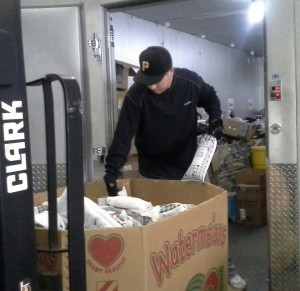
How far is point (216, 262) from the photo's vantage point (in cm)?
201

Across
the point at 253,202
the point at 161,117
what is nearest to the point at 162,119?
the point at 161,117

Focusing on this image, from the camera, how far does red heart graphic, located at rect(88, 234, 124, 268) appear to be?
1.49 meters

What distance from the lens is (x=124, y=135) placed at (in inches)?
107

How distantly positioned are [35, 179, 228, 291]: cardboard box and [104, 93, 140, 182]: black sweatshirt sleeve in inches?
24.8

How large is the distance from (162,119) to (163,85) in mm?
221

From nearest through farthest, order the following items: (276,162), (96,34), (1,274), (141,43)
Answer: (1,274) < (276,162) < (96,34) < (141,43)

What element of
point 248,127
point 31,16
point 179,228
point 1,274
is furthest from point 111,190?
point 248,127

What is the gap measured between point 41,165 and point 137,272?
5.98 ft

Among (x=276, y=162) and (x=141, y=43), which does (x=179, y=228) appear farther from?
(x=141, y=43)

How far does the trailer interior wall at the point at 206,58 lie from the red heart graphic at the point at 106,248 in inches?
144

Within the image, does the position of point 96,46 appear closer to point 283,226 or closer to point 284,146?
point 284,146

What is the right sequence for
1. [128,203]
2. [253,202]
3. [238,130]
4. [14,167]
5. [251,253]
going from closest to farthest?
[14,167], [128,203], [251,253], [253,202], [238,130]

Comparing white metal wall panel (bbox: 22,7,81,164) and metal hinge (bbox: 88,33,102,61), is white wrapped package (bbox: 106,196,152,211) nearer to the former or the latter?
white metal wall panel (bbox: 22,7,81,164)

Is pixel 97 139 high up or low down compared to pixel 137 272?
up
